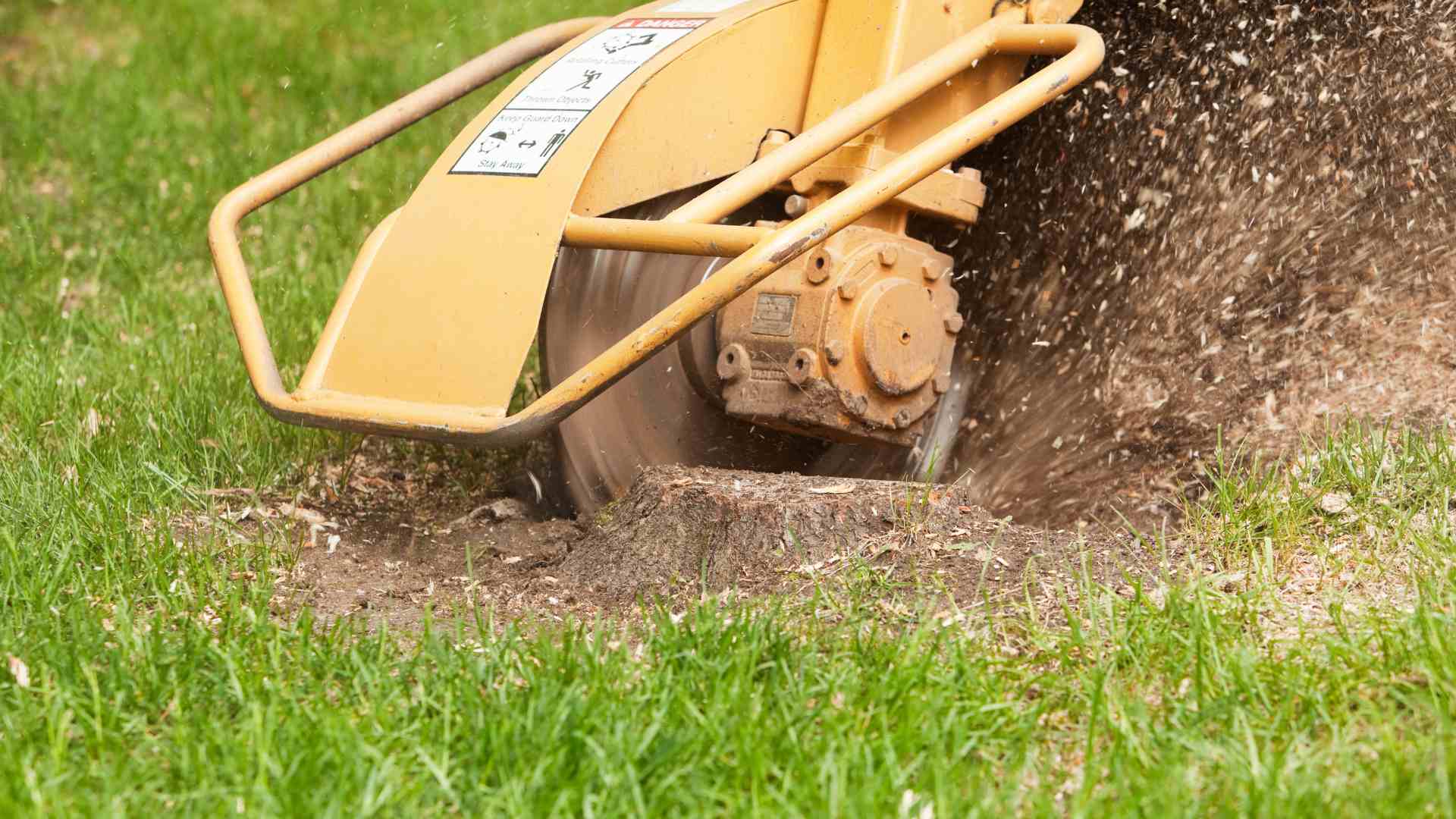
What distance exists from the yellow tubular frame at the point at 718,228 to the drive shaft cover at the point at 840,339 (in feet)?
0.81

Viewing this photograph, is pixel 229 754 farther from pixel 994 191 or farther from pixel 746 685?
pixel 994 191

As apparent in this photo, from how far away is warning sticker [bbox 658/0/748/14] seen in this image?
2812 mm

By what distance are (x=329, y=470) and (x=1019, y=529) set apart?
4.73 feet

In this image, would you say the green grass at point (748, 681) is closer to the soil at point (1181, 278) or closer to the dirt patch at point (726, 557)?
the dirt patch at point (726, 557)

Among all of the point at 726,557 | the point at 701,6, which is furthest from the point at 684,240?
the point at 701,6

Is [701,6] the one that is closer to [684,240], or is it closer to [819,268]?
[819,268]

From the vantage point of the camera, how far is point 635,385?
9.41 ft

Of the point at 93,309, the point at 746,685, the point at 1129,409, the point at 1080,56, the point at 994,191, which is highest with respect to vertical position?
the point at 1080,56

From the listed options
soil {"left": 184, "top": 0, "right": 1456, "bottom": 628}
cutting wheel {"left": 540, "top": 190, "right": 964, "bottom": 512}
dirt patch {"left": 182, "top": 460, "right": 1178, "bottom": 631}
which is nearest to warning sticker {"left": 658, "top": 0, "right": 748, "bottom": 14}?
cutting wheel {"left": 540, "top": 190, "right": 964, "bottom": 512}

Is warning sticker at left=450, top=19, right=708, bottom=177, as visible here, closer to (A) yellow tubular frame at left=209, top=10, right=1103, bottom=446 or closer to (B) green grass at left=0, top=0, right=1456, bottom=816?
(A) yellow tubular frame at left=209, top=10, right=1103, bottom=446

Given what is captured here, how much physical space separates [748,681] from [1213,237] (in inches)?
63.8

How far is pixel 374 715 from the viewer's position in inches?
73.8

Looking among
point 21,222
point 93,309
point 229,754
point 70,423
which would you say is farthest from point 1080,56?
point 21,222

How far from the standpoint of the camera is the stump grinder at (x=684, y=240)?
2.39m
